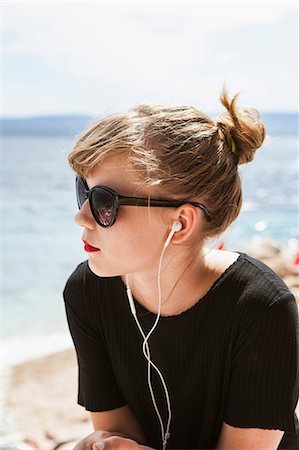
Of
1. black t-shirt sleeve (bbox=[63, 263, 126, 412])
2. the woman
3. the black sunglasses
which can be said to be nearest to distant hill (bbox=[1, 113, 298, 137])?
black t-shirt sleeve (bbox=[63, 263, 126, 412])

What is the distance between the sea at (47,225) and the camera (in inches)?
170

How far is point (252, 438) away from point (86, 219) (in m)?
0.49

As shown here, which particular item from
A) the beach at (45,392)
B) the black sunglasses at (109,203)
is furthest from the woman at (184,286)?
the beach at (45,392)

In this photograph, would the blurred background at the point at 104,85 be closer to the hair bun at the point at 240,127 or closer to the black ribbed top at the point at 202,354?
the black ribbed top at the point at 202,354

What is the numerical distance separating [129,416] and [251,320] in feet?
1.27

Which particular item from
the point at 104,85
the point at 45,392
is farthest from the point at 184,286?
the point at 104,85

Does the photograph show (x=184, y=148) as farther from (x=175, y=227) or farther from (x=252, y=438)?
(x=252, y=438)

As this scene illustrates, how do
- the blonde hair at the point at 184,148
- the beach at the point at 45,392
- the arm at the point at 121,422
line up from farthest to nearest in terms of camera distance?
the beach at the point at 45,392, the arm at the point at 121,422, the blonde hair at the point at 184,148

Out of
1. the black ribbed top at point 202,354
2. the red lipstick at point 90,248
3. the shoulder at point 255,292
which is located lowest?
the black ribbed top at point 202,354

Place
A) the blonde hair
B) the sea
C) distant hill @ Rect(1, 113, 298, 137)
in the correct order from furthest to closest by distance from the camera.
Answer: distant hill @ Rect(1, 113, 298, 137) → the sea → the blonde hair

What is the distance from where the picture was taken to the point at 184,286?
4.20ft

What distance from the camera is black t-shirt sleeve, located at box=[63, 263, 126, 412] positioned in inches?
54.9

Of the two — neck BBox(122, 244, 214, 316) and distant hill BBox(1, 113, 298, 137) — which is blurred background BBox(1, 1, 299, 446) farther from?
neck BBox(122, 244, 214, 316)

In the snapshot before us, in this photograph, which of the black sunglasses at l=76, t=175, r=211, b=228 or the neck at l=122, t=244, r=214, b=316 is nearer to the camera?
the black sunglasses at l=76, t=175, r=211, b=228
